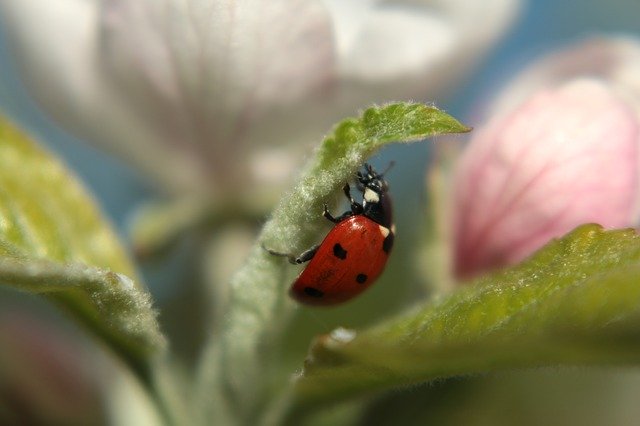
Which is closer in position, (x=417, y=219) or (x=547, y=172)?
(x=547, y=172)

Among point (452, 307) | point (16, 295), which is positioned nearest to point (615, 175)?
point (452, 307)

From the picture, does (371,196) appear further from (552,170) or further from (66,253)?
(66,253)

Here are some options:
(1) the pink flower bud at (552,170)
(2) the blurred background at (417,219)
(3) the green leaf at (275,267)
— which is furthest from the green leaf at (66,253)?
(1) the pink flower bud at (552,170)

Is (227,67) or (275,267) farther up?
(227,67)

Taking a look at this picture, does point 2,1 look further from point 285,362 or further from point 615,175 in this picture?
point 615,175

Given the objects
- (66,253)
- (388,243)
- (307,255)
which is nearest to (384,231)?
(388,243)
